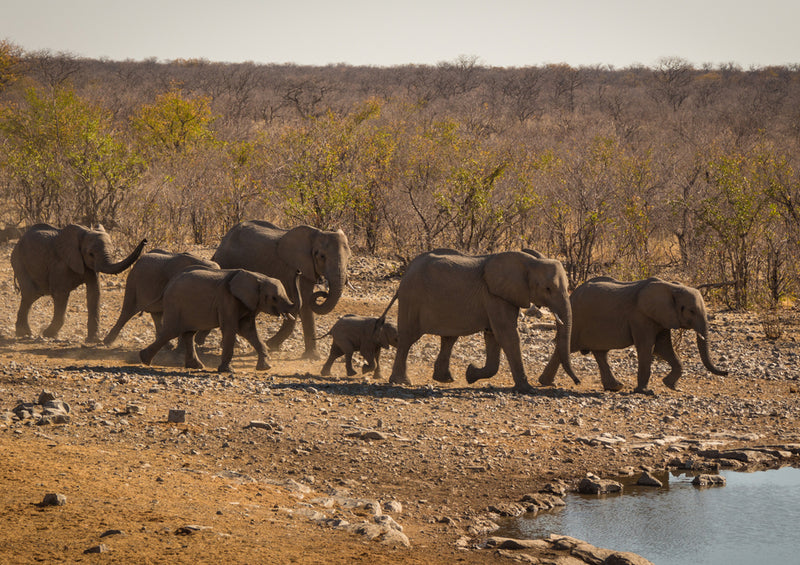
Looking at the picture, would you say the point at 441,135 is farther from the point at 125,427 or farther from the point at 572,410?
the point at 125,427

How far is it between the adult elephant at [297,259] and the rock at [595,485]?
22.6 feet

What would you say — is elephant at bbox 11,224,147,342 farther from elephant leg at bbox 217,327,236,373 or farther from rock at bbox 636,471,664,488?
rock at bbox 636,471,664,488

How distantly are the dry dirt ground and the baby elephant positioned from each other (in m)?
0.34

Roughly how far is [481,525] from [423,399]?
4.48 metres

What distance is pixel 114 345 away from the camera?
1686cm

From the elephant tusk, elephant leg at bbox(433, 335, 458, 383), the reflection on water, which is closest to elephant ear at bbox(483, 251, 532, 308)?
elephant leg at bbox(433, 335, 458, 383)

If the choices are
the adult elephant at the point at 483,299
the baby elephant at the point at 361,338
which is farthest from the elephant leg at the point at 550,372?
the baby elephant at the point at 361,338

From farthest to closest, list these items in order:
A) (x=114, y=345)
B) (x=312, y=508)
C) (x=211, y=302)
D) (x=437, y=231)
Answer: (x=437, y=231) < (x=114, y=345) < (x=211, y=302) < (x=312, y=508)

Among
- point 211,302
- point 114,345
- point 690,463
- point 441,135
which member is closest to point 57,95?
point 441,135

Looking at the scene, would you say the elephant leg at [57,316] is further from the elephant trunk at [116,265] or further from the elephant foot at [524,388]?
the elephant foot at [524,388]

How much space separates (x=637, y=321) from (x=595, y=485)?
5079 millimetres

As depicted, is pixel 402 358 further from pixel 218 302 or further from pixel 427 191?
pixel 427 191

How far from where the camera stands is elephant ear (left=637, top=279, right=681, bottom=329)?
48.1ft

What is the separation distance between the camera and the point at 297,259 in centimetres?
1697
